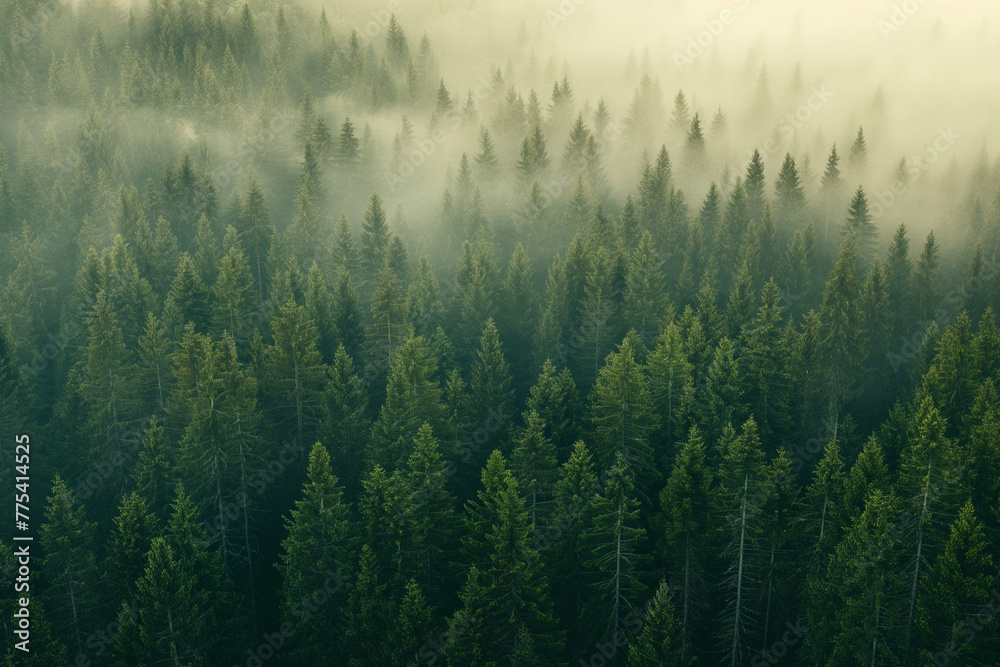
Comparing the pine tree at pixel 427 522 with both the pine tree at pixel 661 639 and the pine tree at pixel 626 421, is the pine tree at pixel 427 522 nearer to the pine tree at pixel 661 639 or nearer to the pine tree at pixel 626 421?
the pine tree at pixel 626 421

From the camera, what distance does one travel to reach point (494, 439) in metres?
48.6

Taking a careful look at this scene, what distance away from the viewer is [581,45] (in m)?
168

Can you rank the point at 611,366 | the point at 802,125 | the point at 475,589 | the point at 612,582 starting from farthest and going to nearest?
the point at 802,125 < the point at 611,366 < the point at 612,582 < the point at 475,589

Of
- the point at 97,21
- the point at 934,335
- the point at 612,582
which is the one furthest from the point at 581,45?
the point at 612,582

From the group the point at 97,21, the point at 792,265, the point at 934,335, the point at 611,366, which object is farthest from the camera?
the point at 97,21

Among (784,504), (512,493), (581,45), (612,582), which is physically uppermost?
(581,45)

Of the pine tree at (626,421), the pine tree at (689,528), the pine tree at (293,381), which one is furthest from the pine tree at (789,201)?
the pine tree at (293,381)

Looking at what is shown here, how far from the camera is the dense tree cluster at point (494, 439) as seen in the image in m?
35.1

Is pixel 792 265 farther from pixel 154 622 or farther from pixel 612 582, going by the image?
pixel 154 622

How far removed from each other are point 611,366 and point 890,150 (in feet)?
308

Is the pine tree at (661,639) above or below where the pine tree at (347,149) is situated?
below

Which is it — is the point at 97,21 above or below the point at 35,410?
above

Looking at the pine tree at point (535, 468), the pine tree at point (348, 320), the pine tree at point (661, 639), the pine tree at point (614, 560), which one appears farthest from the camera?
the pine tree at point (348, 320)

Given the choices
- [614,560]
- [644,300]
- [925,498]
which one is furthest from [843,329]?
[614,560]
